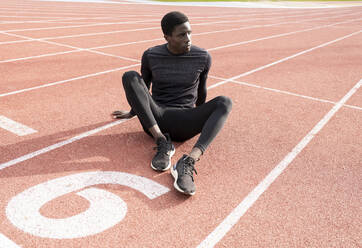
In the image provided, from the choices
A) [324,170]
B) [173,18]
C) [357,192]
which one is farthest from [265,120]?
[173,18]

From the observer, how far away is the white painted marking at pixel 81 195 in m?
2.46

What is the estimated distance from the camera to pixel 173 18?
3.34 metres

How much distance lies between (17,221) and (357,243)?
7.82ft

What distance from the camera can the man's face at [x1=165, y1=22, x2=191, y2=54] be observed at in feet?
11.0

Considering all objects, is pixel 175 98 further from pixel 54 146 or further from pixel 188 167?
pixel 54 146

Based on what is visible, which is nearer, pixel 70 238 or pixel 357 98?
pixel 70 238

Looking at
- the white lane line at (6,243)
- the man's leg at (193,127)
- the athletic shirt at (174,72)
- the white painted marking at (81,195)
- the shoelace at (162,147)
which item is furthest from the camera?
the athletic shirt at (174,72)

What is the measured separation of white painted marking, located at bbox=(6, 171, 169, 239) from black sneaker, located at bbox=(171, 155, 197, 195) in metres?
0.15

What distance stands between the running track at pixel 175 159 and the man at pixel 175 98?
24 centimetres

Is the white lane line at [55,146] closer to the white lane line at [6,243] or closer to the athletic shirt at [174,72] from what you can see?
the athletic shirt at [174,72]

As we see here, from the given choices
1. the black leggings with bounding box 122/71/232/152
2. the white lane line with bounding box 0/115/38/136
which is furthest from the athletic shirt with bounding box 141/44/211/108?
the white lane line with bounding box 0/115/38/136

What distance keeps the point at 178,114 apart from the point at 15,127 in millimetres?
1925

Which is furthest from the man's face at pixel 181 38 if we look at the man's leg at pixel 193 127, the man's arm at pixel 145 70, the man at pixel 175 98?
the man's leg at pixel 193 127

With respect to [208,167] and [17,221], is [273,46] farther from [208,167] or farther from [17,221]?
[17,221]
